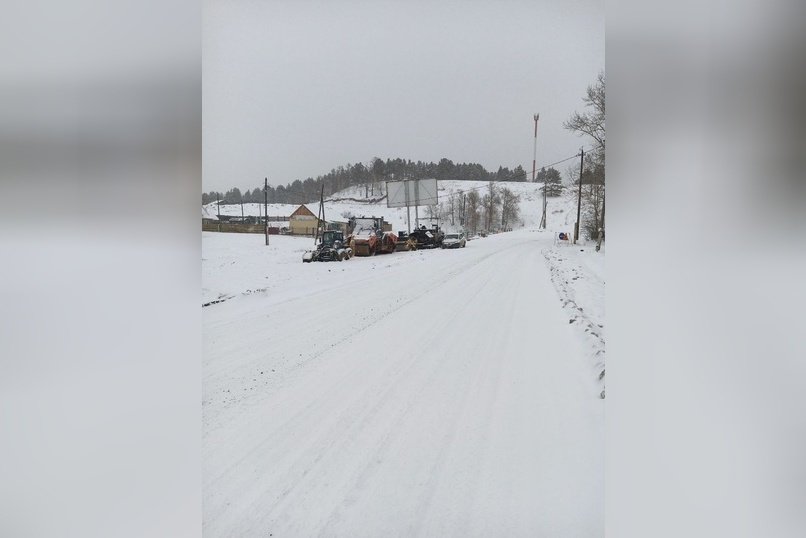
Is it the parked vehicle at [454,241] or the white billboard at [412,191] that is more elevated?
the white billboard at [412,191]

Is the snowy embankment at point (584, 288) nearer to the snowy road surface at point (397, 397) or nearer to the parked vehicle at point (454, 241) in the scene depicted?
the snowy road surface at point (397, 397)

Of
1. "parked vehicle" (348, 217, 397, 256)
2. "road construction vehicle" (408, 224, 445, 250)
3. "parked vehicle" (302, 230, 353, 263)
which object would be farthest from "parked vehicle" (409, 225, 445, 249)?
"parked vehicle" (302, 230, 353, 263)

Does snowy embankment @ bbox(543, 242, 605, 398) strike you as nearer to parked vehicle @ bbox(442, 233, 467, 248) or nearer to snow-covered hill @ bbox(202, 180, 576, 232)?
snow-covered hill @ bbox(202, 180, 576, 232)

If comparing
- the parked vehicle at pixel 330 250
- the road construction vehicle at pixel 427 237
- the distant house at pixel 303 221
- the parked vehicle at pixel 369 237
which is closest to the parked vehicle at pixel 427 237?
the road construction vehicle at pixel 427 237

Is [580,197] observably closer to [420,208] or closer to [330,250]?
[420,208]

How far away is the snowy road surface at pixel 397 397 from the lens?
194cm

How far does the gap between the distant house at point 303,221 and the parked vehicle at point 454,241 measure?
628 millimetres

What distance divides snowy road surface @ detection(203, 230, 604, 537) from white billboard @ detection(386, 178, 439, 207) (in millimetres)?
290

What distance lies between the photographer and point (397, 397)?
2244 mm

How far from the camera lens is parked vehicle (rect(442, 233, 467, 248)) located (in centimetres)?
256
